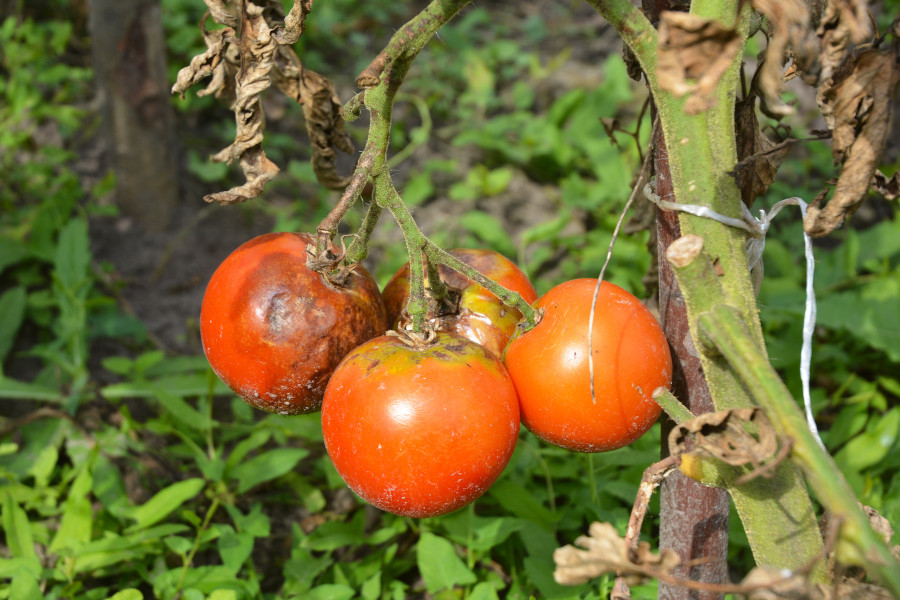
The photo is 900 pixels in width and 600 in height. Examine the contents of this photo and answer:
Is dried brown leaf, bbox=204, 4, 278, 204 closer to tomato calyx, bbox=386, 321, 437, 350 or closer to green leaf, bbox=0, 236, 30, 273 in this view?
tomato calyx, bbox=386, 321, 437, 350

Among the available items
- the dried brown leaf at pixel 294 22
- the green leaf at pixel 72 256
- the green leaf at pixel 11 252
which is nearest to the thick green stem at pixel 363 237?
the dried brown leaf at pixel 294 22

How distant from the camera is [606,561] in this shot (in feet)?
3.12

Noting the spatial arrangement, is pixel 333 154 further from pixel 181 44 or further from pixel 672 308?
pixel 181 44

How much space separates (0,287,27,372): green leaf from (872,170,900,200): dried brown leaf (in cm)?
297

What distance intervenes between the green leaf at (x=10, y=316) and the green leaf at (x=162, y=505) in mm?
1174

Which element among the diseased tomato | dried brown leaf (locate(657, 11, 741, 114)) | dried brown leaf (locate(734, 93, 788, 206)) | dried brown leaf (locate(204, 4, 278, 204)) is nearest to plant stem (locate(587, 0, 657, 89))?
dried brown leaf (locate(657, 11, 741, 114))

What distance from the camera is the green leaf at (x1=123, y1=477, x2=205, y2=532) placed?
2.04m

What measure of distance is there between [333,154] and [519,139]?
2.85 m

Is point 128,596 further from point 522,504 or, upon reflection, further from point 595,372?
point 595,372

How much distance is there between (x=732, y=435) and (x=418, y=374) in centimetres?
49

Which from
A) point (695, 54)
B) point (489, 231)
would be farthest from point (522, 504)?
point (489, 231)

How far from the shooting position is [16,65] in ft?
13.2

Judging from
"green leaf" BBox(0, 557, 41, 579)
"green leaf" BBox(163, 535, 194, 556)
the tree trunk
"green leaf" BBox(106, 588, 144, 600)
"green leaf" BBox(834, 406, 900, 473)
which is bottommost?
"green leaf" BBox(834, 406, 900, 473)

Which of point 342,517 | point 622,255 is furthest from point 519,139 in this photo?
point 342,517
